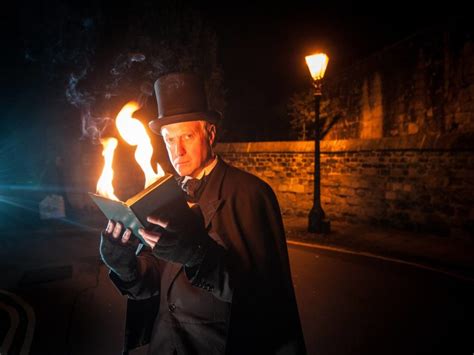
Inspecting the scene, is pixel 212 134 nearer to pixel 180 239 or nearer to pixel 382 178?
pixel 180 239

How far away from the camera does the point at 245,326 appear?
1.82 meters

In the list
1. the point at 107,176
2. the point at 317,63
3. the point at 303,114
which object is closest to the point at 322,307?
the point at 107,176

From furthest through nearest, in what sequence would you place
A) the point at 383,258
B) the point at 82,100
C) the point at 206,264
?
1. the point at 82,100
2. the point at 383,258
3. the point at 206,264

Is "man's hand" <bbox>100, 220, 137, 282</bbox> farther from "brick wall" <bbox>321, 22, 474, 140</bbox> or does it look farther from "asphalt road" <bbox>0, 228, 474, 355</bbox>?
"brick wall" <bbox>321, 22, 474, 140</bbox>

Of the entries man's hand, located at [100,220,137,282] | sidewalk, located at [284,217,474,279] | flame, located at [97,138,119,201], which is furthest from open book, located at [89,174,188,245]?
sidewalk, located at [284,217,474,279]

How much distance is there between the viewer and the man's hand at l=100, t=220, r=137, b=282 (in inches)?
65.2

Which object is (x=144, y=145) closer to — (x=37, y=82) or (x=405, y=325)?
(x=405, y=325)

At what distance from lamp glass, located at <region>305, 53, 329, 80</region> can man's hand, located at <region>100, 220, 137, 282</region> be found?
8591 mm

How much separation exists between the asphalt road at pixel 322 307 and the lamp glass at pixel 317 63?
17.0 ft

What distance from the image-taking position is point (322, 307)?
4.98 metres

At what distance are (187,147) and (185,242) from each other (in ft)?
2.85

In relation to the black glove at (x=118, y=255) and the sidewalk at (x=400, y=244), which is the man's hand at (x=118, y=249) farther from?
the sidewalk at (x=400, y=244)

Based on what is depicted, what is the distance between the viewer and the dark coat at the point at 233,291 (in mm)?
1793

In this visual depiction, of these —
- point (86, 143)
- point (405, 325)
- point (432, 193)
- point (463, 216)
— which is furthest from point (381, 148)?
point (86, 143)
